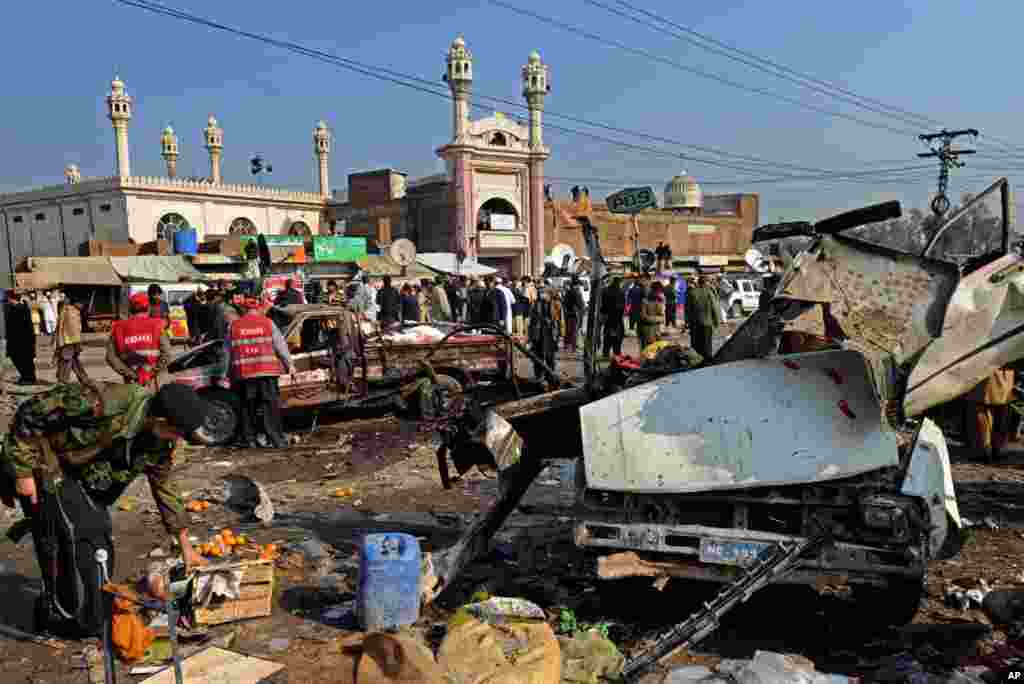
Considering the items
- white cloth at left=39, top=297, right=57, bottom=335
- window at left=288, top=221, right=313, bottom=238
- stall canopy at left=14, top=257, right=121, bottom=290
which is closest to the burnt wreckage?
white cloth at left=39, top=297, right=57, bottom=335

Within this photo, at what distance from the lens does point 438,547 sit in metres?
5.92

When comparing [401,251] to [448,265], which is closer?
[401,251]

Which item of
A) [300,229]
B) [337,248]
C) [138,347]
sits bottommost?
[138,347]

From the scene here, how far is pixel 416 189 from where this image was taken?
42.6 metres

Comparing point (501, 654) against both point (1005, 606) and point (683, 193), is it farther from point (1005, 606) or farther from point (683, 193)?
point (683, 193)

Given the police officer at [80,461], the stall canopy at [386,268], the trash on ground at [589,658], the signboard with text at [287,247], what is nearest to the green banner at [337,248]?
the stall canopy at [386,268]

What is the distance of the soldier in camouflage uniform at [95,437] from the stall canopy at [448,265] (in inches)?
1256

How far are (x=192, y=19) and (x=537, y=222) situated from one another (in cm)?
3158

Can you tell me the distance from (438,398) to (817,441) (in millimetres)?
7253

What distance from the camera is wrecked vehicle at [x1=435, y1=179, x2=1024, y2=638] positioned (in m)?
3.79

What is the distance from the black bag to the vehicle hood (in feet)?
8.62

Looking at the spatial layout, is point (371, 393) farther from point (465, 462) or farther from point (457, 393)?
point (465, 462)

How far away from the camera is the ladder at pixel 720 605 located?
365 cm

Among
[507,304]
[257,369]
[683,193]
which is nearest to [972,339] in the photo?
[257,369]
